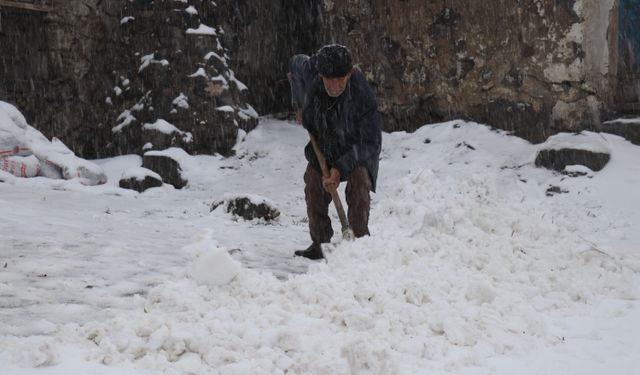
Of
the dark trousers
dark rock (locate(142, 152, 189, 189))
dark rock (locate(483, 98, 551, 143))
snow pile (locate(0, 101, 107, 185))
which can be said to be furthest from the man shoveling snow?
dark rock (locate(142, 152, 189, 189))

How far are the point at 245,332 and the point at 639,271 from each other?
2.43 meters

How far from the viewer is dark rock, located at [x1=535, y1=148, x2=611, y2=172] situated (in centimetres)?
642

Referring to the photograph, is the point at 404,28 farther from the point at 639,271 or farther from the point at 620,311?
the point at 620,311

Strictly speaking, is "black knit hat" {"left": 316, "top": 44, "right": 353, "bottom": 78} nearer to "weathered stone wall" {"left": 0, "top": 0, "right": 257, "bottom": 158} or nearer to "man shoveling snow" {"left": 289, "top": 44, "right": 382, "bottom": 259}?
"man shoveling snow" {"left": 289, "top": 44, "right": 382, "bottom": 259}

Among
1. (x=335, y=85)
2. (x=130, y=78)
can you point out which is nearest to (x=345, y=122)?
(x=335, y=85)

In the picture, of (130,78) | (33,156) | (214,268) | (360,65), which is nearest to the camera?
(214,268)

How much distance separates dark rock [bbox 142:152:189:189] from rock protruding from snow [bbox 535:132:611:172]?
425cm

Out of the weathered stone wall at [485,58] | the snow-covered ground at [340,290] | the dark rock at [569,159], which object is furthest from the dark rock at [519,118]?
the snow-covered ground at [340,290]

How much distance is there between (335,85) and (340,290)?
160cm

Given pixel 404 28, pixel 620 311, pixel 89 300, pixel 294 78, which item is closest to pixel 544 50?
pixel 404 28

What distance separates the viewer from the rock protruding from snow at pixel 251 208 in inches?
238

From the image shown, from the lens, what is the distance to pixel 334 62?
3.93 m

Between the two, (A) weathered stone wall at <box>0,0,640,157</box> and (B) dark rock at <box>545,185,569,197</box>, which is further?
(A) weathered stone wall at <box>0,0,640,157</box>

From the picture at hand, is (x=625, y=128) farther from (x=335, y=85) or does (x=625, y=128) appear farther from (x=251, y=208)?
(x=335, y=85)
